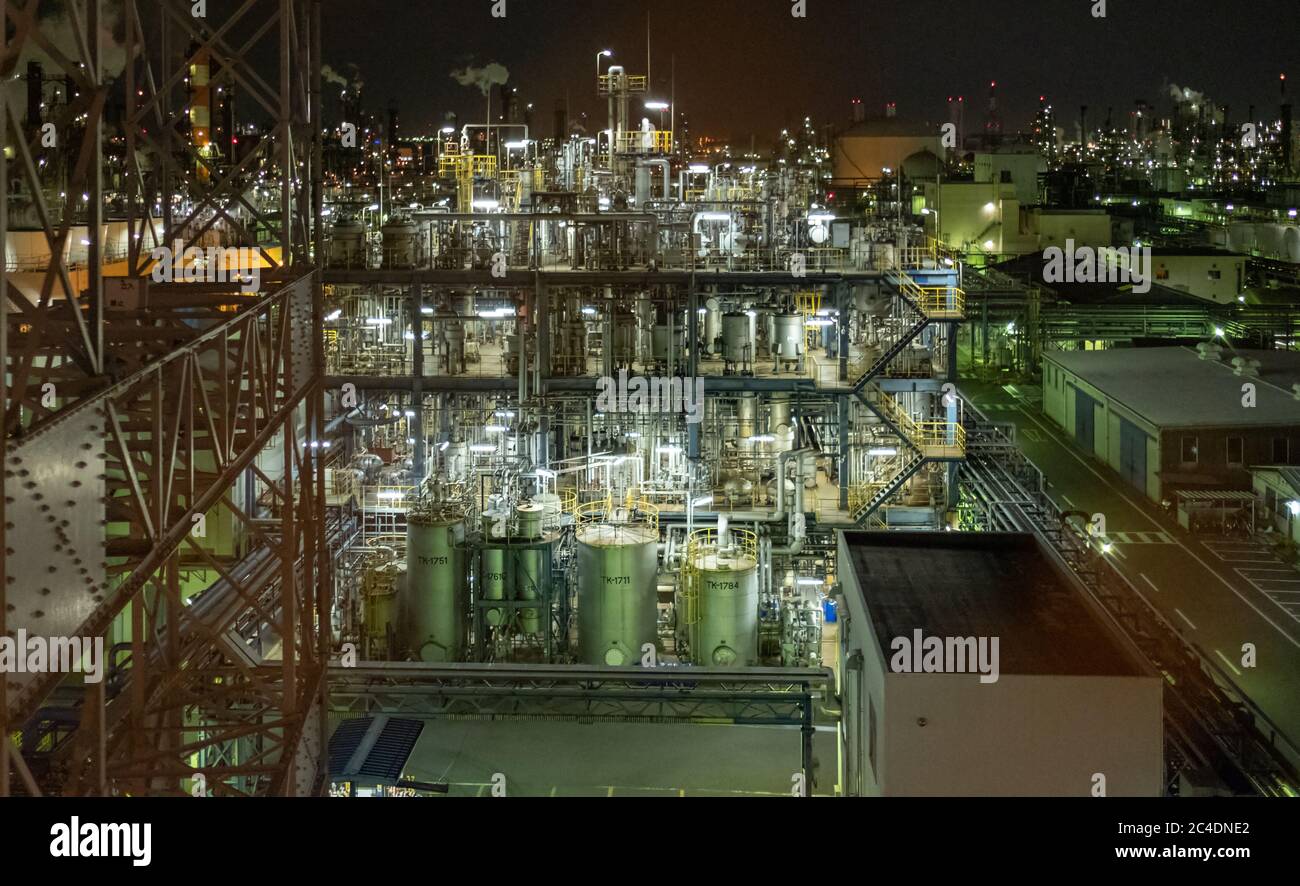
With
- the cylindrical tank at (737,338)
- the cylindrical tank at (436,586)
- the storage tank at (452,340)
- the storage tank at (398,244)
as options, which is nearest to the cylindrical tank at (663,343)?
the cylindrical tank at (737,338)

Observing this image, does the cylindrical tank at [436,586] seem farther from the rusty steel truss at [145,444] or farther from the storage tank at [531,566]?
the rusty steel truss at [145,444]

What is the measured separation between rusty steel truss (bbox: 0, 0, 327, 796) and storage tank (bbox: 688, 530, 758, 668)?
8629 millimetres

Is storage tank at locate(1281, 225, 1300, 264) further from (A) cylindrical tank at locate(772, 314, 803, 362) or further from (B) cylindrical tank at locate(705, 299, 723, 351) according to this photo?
(A) cylindrical tank at locate(772, 314, 803, 362)

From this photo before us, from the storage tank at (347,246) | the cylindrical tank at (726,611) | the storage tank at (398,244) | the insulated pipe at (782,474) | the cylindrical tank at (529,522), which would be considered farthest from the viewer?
the storage tank at (347,246)

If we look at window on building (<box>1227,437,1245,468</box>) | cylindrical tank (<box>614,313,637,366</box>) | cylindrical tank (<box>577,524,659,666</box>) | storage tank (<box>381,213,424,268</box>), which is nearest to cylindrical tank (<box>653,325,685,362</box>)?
cylindrical tank (<box>614,313,637,366</box>)

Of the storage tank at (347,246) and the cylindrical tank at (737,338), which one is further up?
the storage tank at (347,246)

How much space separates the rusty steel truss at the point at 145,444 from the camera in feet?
23.3

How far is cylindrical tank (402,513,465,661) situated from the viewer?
26203 mm

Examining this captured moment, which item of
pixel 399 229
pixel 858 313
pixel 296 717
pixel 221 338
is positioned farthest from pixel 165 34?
pixel 858 313

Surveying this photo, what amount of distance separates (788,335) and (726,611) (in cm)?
1065

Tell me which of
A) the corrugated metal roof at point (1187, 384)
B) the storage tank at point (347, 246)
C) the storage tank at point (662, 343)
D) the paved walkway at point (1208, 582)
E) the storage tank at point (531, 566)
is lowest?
the paved walkway at point (1208, 582)

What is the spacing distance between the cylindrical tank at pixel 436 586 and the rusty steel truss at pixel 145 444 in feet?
22.1

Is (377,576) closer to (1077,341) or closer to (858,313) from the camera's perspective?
(858,313)
